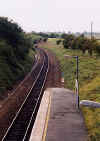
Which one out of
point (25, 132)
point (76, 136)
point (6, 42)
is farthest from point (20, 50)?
point (76, 136)

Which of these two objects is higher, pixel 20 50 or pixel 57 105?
pixel 20 50

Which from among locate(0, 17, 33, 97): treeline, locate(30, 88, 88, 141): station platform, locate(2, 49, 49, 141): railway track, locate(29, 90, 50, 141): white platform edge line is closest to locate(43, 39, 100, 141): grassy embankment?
locate(30, 88, 88, 141): station platform

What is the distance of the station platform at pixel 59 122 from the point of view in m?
15.7

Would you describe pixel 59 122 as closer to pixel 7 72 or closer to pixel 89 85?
pixel 89 85

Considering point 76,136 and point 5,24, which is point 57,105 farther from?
point 5,24

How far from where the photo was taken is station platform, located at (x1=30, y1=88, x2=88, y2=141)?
15.7 meters

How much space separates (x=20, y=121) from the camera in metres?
20.8

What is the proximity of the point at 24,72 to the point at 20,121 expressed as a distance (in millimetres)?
20003

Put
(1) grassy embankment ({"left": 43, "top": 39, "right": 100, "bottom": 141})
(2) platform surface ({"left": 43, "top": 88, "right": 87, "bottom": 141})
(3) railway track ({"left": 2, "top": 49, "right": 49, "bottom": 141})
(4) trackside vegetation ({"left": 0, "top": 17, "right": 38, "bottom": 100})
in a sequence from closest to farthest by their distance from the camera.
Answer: (2) platform surface ({"left": 43, "top": 88, "right": 87, "bottom": 141}) < (1) grassy embankment ({"left": 43, "top": 39, "right": 100, "bottom": 141}) < (3) railway track ({"left": 2, "top": 49, "right": 49, "bottom": 141}) < (4) trackside vegetation ({"left": 0, "top": 17, "right": 38, "bottom": 100})

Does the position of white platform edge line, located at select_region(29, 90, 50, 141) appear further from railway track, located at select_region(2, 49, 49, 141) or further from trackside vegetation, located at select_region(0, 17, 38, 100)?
trackside vegetation, located at select_region(0, 17, 38, 100)

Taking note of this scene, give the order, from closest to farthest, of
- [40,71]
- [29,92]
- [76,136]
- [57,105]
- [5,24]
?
1. [76,136]
2. [57,105]
3. [29,92]
4. [5,24]
5. [40,71]

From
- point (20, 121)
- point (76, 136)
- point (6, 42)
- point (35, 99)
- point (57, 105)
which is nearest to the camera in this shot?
point (76, 136)

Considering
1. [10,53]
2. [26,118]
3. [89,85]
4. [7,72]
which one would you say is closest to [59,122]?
[26,118]

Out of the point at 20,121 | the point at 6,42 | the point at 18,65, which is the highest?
the point at 6,42
